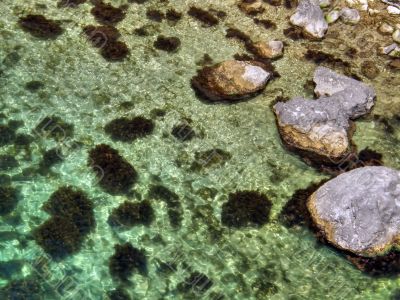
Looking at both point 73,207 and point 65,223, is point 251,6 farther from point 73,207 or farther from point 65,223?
point 65,223

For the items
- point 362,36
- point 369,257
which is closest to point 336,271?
point 369,257

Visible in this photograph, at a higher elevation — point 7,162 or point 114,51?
point 114,51

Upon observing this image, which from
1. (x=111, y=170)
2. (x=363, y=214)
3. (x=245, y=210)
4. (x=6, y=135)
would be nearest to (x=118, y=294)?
(x=111, y=170)

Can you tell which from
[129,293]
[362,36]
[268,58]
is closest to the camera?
[129,293]

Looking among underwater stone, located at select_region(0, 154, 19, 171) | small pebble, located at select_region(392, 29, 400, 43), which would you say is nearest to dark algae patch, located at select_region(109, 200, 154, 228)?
underwater stone, located at select_region(0, 154, 19, 171)

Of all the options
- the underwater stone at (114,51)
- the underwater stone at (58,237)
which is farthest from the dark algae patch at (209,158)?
the underwater stone at (114,51)

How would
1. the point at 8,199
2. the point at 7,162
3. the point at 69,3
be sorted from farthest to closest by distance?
the point at 69,3 → the point at 7,162 → the point at 8,199

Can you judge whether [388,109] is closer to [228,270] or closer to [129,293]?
[228,270]
